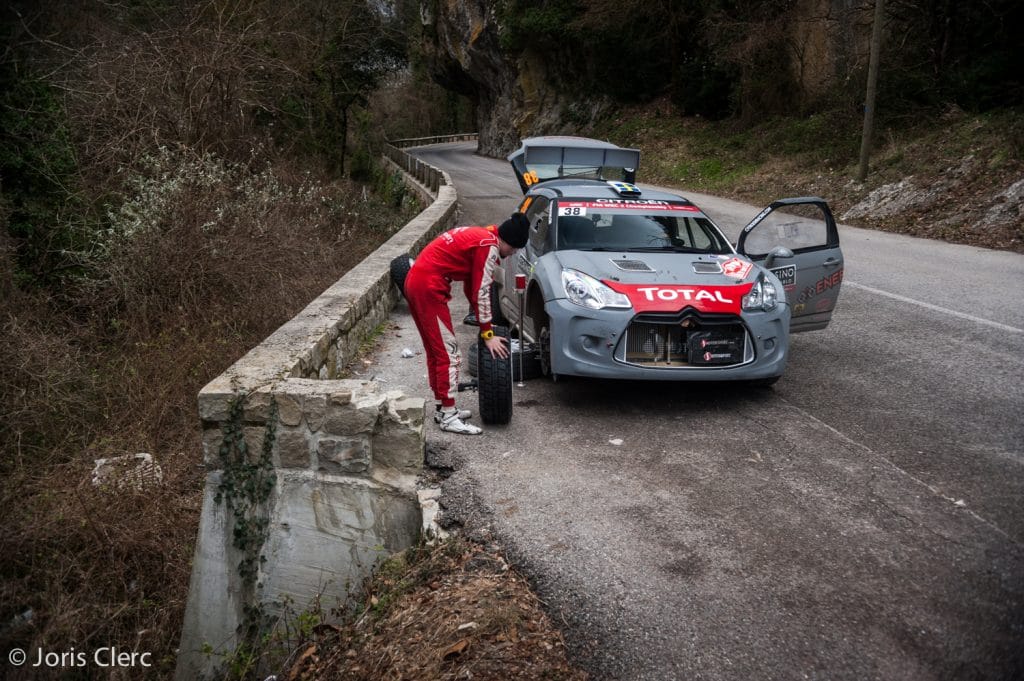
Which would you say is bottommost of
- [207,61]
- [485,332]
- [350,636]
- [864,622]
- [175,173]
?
[350,636]

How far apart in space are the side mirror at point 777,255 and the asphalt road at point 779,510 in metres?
0.99

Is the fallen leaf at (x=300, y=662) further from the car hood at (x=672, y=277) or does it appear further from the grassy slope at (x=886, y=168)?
the grassy slope at (x=886, y=168)

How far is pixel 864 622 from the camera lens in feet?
12.2

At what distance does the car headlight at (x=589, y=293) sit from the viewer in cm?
626

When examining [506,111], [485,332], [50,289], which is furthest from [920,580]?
[506,111]

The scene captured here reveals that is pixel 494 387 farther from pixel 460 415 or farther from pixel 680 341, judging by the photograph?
pixel 680 341

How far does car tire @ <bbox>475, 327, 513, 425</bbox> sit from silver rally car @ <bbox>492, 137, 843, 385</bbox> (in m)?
0.49

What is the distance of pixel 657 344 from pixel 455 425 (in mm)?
1606

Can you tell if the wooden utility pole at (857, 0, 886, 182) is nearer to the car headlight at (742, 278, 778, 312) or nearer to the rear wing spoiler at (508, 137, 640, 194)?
the rear wing spoiler at (508, 137, 640, 194)

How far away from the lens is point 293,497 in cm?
469

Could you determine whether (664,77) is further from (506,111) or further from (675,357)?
(675,357)

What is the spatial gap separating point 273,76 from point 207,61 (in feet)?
10.8

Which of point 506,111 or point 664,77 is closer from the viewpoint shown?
point 664,77

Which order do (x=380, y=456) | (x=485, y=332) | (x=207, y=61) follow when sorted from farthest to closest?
(x=207, y=61)
(x=485, y=332)
(x=380, y=456)
